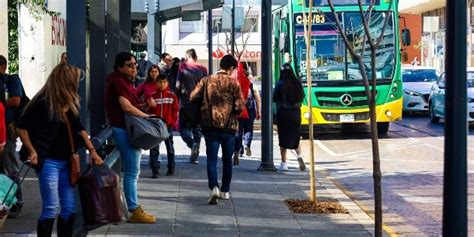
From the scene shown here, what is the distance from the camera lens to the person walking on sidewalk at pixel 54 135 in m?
7.08

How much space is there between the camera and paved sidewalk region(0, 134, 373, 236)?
905cm

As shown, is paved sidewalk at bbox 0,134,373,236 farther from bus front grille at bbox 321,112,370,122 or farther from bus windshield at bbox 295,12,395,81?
bus windshield at bbox 295,12,395,81

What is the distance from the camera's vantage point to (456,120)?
20.1 feet

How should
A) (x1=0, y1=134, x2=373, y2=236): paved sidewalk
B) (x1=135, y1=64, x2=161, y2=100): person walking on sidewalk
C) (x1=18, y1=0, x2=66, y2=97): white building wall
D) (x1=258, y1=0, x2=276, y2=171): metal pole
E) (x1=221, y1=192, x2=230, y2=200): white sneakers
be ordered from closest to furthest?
(x1=0, y1=134, x2=373, y2=236): paved sidewalk → (x1=221, y1=192, x2=230, y2=200): white sneakers → (x1=135, y1=64, x2=161, y2=100): person walking on sidewalk → (x1=258, y1=0, x2=276, y2=171): metal pole → (x1=18, y1=0, x2=66, y2=97): white building wall

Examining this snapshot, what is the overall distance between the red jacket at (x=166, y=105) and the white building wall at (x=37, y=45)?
8197 millimetres

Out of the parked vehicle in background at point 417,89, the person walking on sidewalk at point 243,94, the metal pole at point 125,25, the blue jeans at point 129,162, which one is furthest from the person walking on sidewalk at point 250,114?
the parked vehicle in background at point 417,89

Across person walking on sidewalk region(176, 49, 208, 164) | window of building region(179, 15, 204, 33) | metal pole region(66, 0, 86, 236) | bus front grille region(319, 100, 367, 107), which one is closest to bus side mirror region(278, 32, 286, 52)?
bus front grille region(319, 100, 367, 107)

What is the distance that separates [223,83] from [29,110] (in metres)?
4.03

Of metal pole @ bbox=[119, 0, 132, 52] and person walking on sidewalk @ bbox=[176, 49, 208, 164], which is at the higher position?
metal pole @ bbox=[119, 0, 132, 52]

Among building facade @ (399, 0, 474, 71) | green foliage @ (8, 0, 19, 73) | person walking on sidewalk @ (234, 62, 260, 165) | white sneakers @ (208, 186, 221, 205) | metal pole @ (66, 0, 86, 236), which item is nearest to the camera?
metal pole @ (66, 0, 86, 236)

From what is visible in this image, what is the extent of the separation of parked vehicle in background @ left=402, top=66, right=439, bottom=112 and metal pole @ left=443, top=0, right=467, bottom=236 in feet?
82.1

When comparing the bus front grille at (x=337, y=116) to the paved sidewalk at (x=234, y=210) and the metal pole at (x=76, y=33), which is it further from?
the metal pole at (x=76, y=33)

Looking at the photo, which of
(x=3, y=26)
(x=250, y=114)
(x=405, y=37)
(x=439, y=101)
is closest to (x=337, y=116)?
(x=405, y=37)

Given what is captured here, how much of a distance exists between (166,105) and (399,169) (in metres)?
5.53
